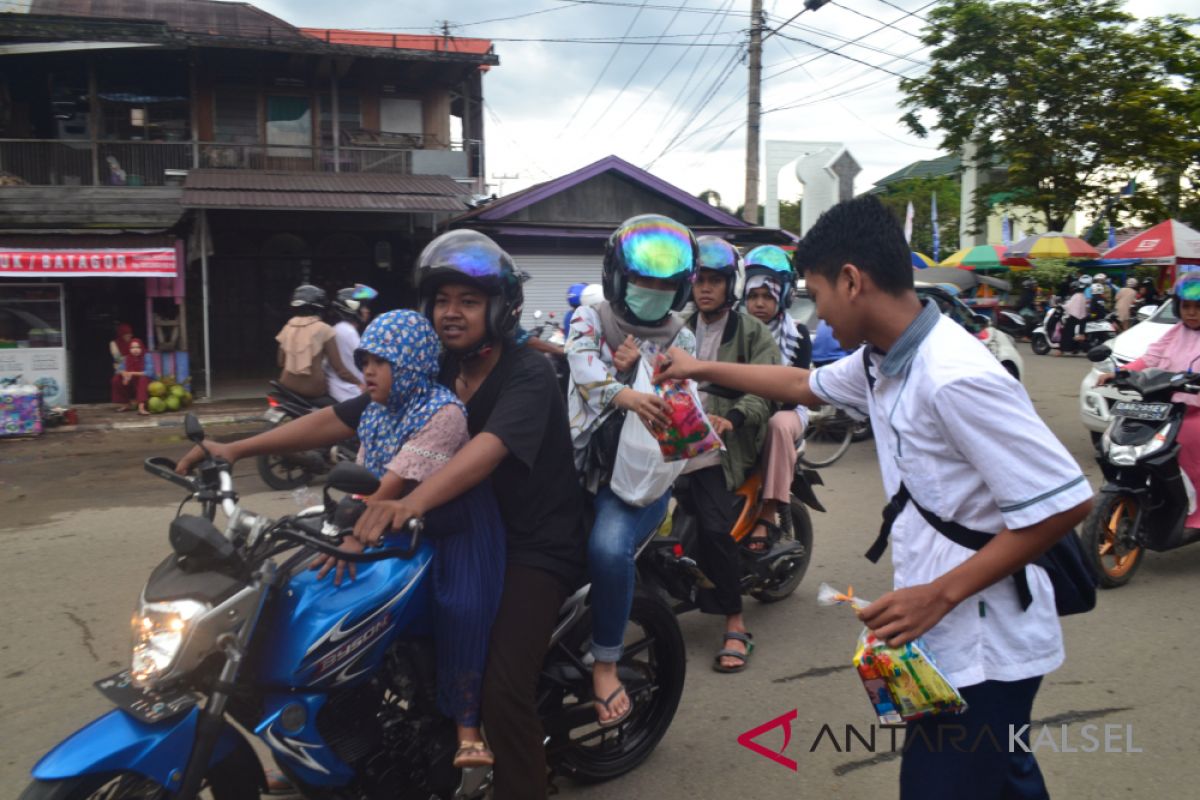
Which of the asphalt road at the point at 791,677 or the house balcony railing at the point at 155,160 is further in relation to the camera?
the house balcony railing at the point at 155,160

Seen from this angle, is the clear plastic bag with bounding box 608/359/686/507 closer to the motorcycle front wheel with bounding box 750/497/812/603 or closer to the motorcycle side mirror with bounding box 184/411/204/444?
the motorcycle side mirror with bounding box 184/411/204/444


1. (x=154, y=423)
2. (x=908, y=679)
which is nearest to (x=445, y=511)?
(x=908, y=679)

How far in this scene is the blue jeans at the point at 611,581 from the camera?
2.98 m

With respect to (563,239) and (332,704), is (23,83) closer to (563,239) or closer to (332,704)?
(563,239)

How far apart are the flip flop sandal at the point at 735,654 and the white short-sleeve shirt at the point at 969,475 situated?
228 cm

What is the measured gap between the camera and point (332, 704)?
244 cm

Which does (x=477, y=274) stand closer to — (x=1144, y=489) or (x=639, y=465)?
(x=639, y=465)

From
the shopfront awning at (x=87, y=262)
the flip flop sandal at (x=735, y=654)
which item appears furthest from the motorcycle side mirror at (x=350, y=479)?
the shopfront awning at (x=87, y=262)

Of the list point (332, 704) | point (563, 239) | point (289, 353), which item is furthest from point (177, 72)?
point (332, 704)

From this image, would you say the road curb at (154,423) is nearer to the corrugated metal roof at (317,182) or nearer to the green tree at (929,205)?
the corrugated metal roof at (317,182)

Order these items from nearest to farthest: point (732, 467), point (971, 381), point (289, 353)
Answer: point (971, 381) → point (732, 467) → point (289, 353)

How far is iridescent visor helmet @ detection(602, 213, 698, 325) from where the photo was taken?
314cm

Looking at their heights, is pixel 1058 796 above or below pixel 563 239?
below

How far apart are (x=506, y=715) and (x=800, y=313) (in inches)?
385
